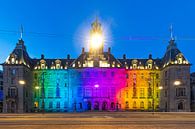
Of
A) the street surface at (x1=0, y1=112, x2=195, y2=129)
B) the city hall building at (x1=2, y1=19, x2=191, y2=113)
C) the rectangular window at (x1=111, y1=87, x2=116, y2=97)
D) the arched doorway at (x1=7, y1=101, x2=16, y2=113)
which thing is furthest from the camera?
the rectangular window at (x1=111, y1=87, x2=116, y2=97)

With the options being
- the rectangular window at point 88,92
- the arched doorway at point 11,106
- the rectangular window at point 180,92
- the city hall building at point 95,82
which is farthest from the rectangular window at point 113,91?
the arched doorway at point 11,106

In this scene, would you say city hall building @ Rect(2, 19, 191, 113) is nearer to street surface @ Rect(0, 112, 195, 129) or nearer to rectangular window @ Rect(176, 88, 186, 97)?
rectangular window @ Rect(176, 88, 186, 97)

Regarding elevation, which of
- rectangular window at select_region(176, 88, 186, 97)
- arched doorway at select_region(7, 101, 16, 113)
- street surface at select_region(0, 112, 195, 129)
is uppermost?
rectangular window at select_region(176, 88, 186, 97)

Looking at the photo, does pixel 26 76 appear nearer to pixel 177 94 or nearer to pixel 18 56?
pixel 18 56

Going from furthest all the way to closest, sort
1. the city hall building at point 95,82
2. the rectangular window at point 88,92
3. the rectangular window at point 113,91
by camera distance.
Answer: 1. the rectangular window at point 113,91
2. the rectangular window at point 88,92
3. the city hall building at point 95,82

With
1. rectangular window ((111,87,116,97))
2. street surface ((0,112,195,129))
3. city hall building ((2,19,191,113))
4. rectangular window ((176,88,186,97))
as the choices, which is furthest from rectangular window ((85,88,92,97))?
street surface ((0,112,195,129))

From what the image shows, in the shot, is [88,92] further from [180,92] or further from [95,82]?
[180,92]

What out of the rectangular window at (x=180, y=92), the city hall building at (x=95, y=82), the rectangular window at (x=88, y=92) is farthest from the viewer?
the rectangular window at (x=88, y=92)

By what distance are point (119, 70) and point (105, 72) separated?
4424mm

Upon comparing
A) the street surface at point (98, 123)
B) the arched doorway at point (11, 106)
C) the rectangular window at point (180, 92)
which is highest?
the rectangular window at point (180, 92)

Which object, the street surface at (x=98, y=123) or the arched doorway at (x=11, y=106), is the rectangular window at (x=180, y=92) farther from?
the street surface at (x=98, y=123)

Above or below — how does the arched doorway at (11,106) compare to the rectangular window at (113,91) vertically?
below

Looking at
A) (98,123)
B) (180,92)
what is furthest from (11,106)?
(98,123)

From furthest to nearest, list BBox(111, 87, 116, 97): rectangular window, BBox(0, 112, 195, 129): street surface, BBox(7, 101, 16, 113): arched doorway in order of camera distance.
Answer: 1. BBox(111, 87, 116, 97): rectangular window
2. BBox(7, 101, 16, 113): arched doorway
3. BBox(0, 112, 195, 129): street surface
